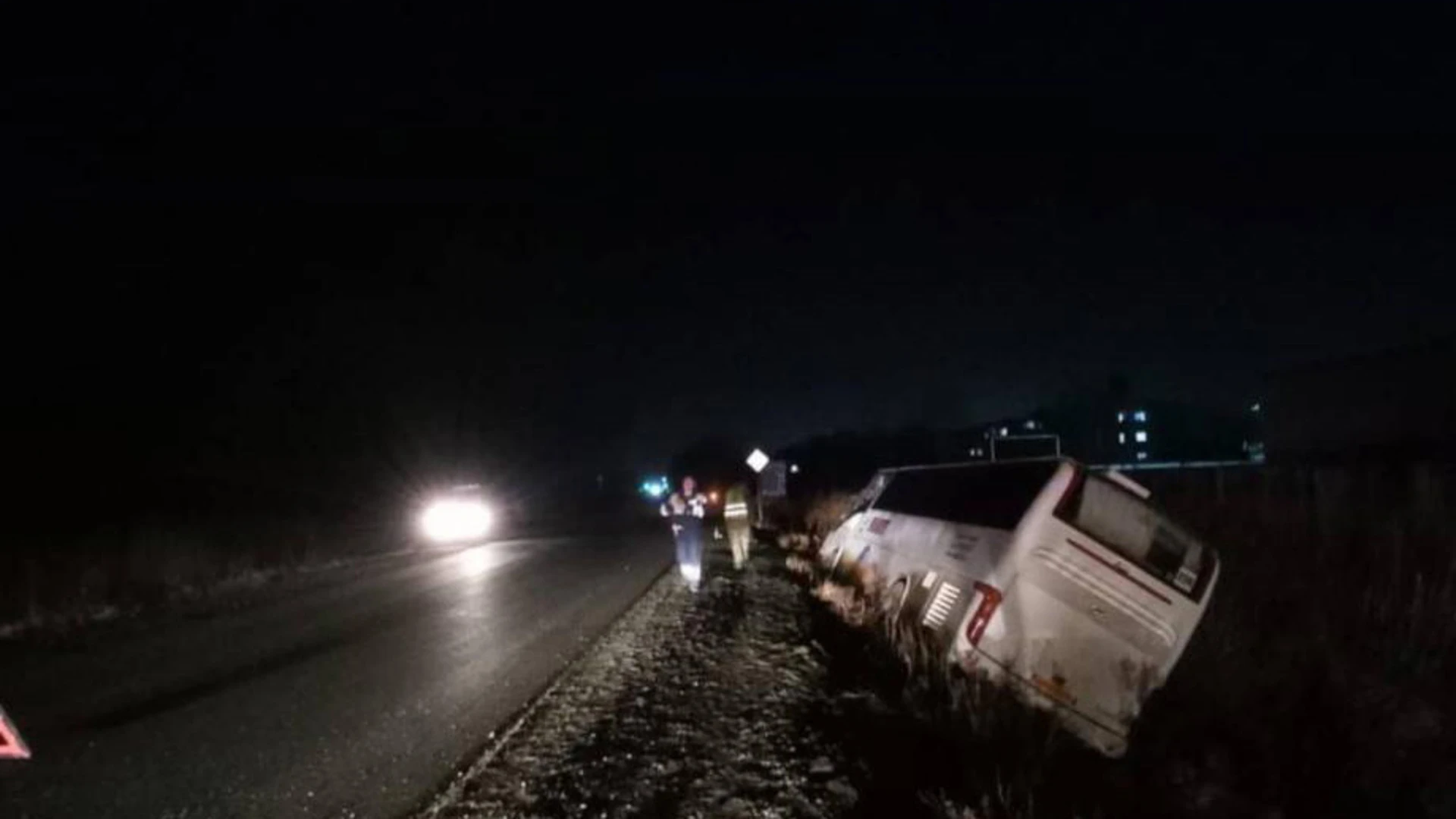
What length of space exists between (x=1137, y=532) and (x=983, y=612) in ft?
3.97

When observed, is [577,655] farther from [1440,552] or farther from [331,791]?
[1440,552]

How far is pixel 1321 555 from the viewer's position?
16469mm

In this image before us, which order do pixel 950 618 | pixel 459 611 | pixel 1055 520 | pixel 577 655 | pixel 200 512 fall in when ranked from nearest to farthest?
pixel 1055 520, pixel 950 618, pixel 577 655, pixel 459 611, pixel 200 512

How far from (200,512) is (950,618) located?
32.0m

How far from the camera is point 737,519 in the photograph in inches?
803

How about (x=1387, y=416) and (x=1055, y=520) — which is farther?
(x=1387, y=416)

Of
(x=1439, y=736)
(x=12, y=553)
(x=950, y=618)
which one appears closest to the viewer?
(x=950, y=618)

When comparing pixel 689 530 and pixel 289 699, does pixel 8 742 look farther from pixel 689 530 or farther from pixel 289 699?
pixel 689 530

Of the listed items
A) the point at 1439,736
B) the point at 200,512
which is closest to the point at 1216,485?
the point at 1439,736

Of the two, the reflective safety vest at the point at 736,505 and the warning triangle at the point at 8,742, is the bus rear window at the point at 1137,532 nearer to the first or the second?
the warning triangle at the point at 8,742

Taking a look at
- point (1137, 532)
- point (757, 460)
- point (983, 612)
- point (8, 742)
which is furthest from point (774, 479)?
point (8, 742)

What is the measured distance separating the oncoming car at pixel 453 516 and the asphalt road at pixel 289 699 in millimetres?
20243

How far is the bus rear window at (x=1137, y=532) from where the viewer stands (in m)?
8.20

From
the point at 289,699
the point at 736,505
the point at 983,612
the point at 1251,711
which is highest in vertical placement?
the point at 736,505
